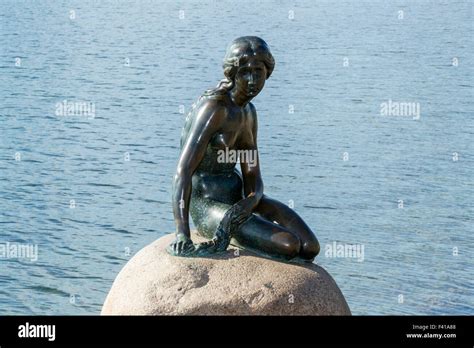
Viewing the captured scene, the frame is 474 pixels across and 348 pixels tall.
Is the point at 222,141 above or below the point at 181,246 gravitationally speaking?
above

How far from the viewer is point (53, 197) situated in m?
15.4

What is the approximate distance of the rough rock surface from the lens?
30.8 feet

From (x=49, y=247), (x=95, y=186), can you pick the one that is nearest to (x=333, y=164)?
(x=95, y=186)

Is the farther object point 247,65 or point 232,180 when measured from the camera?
point 232,180

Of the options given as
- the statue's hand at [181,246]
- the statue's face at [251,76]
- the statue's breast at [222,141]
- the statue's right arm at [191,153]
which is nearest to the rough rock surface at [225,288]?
the statue's hand at [181,246]

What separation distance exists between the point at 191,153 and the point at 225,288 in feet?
Answer: 3.62

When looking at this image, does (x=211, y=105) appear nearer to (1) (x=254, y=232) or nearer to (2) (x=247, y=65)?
(2) (x=247, y=65)

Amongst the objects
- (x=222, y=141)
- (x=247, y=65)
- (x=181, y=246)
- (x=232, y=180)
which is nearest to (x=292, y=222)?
(x=232, y=180)

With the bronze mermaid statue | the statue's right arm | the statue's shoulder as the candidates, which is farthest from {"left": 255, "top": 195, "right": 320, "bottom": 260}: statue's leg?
the statue's shoulder

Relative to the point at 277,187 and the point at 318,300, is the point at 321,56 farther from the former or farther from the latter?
the point at 318,300

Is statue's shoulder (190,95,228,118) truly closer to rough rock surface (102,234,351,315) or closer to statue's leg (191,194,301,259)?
statue's leg (191,194,301,259)

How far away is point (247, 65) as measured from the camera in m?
9.91

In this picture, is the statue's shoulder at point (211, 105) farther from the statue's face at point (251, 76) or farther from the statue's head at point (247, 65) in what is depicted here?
the statue's face at point (251, 76)

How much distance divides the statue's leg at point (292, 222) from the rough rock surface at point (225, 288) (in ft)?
0.50
